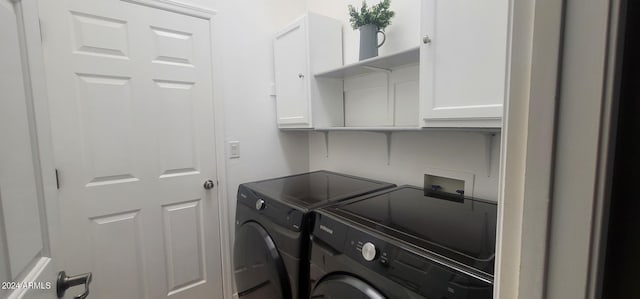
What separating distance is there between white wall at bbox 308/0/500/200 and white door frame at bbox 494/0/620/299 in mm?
1031

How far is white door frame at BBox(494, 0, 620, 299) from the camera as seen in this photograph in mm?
303

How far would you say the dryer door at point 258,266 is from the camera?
1255 mm

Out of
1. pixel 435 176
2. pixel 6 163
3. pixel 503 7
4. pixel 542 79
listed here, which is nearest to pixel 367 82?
pixel 435 176

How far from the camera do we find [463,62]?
1029mm

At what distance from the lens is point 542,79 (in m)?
0.33

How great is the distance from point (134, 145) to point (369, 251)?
1490 mm

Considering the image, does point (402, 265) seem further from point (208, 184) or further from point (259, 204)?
point (208, 184)

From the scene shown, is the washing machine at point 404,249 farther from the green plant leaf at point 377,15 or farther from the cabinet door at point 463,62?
the green plant leaf at point 377,15

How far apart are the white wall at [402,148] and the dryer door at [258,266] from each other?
865 mm

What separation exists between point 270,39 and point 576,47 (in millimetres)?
2020

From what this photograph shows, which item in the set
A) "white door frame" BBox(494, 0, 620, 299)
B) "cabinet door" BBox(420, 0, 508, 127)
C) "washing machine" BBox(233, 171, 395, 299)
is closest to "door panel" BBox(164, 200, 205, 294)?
"washing machine" BBox(233, 171, 395, 299)

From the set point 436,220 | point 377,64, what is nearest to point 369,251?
point 436,220

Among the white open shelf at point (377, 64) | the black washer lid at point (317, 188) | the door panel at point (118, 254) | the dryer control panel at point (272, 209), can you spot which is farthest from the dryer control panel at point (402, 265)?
the door panel at point (118, 254)

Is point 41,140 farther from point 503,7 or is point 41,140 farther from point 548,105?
point 503,7
